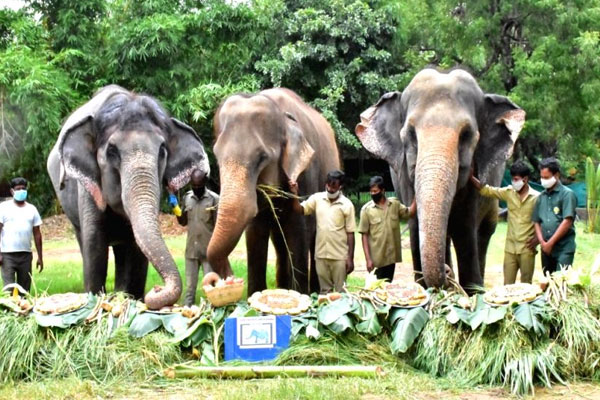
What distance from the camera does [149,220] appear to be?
21.7 ft

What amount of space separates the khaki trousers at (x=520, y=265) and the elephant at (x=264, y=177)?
6.31 ft

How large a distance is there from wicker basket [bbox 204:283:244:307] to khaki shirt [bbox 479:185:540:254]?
276 cm

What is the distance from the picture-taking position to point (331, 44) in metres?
21.5

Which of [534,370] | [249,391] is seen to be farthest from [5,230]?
[534,370]

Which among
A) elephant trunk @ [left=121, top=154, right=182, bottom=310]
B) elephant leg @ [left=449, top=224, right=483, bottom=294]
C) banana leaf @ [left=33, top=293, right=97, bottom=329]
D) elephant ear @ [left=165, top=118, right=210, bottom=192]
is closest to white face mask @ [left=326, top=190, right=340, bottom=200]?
elephant leg @ [left=449, top=224, right=483, bottom=294]

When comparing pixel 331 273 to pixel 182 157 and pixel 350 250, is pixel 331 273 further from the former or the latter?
pixel 182 157

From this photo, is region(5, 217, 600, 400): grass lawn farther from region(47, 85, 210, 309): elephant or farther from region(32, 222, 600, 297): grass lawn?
region(32, 222, 600, 297): grass lawn

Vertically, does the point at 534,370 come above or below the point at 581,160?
below

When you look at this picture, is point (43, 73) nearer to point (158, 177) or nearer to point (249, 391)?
point (158, 177)

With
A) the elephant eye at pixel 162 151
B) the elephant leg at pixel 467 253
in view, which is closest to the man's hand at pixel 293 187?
the elephant eye at pixel 162 151

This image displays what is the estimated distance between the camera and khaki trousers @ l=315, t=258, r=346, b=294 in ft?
24.4

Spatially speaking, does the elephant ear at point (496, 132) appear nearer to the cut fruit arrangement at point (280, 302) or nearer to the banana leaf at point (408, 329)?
the banana leaf at point (408, 329)

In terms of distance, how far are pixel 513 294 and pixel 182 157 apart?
12.3ft

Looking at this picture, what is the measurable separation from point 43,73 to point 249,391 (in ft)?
55.9
